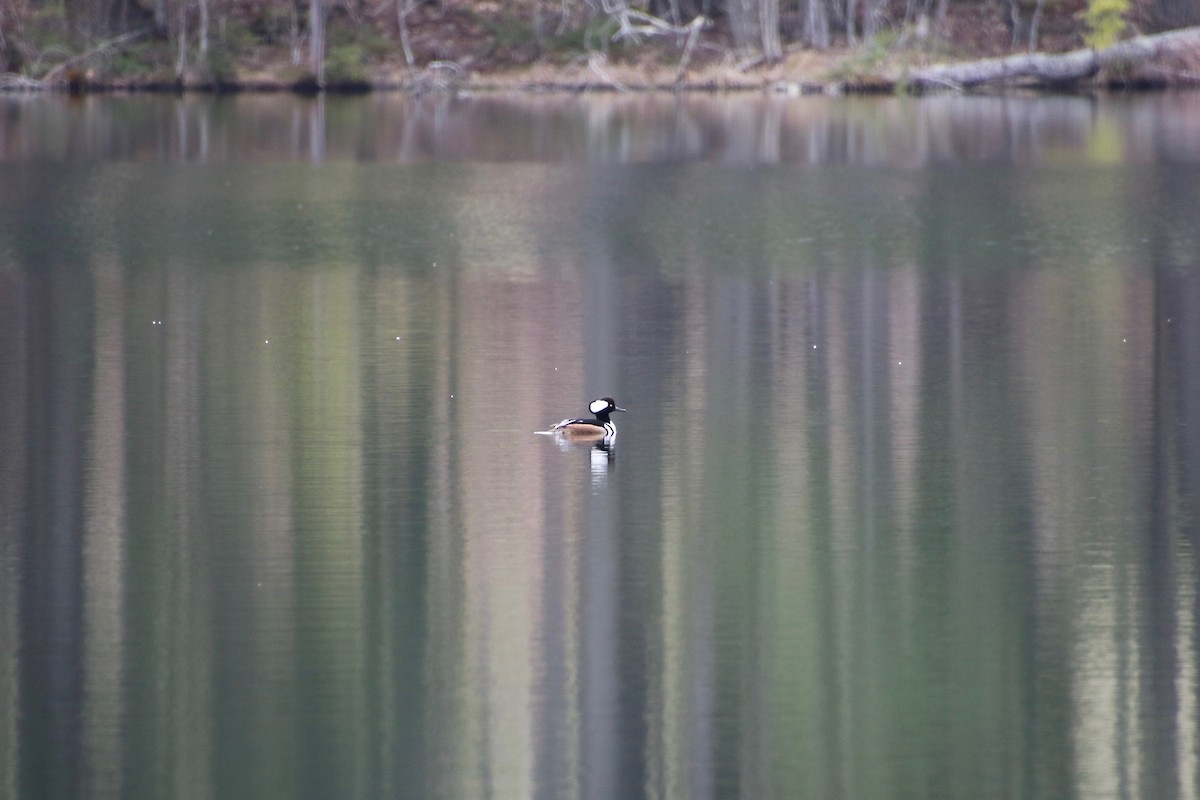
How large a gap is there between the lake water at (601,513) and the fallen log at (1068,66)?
27484 millimetres

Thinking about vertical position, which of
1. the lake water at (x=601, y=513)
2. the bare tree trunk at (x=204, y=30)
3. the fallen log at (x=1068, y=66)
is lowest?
the lake water at (x=601, y=513)

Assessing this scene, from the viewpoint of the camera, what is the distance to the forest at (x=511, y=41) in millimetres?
50188

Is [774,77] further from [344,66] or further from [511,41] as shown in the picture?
[344,66]

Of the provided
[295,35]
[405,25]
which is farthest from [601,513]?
[405,25]

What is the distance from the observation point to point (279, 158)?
3241cm

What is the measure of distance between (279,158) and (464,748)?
2603 cm

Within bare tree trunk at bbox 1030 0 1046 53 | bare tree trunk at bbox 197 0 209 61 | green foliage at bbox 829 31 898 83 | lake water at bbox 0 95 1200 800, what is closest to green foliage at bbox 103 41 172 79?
bare tree trunk at bbox 197 0 209 61

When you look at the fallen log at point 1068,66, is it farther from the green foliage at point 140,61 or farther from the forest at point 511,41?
the green foliage at point 140,61

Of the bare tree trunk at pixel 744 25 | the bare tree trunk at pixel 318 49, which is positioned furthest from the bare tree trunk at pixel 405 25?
the bare tree trunk at pixel 744 25

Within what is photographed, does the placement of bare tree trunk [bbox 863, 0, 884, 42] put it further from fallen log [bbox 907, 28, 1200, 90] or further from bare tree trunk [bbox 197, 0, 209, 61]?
bare tree trunk [bbox 197, 0, 209, 61]

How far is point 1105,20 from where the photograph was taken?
49250 millimetres

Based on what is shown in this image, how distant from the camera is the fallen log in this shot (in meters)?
49.8

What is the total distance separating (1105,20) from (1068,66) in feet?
4.82

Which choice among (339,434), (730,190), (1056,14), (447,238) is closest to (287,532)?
(339,434)
